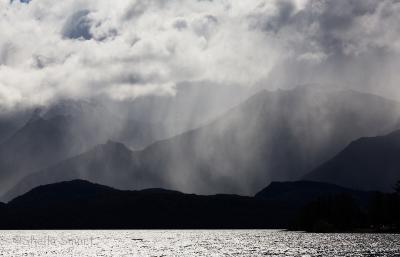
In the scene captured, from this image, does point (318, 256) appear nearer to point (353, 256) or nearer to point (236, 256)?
point (353, 256)

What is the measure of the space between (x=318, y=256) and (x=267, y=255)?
18.9 metres

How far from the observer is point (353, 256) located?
183 m

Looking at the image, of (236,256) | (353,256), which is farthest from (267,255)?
(353,256)

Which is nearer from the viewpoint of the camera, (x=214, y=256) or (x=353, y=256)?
(x=353, y=256)

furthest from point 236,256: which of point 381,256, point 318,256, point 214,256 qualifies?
point 381,256

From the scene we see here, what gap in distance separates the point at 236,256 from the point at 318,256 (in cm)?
2727

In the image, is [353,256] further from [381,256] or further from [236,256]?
[236,256]

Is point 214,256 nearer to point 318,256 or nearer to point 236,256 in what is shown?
point 236,256

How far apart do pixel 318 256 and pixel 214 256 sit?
3487 cm

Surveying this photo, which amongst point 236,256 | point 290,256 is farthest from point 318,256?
point 236,256

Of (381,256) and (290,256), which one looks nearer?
(381,256)

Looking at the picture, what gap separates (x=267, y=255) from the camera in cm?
19800

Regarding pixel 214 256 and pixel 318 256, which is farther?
pixel 214 256

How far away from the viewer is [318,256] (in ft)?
610
